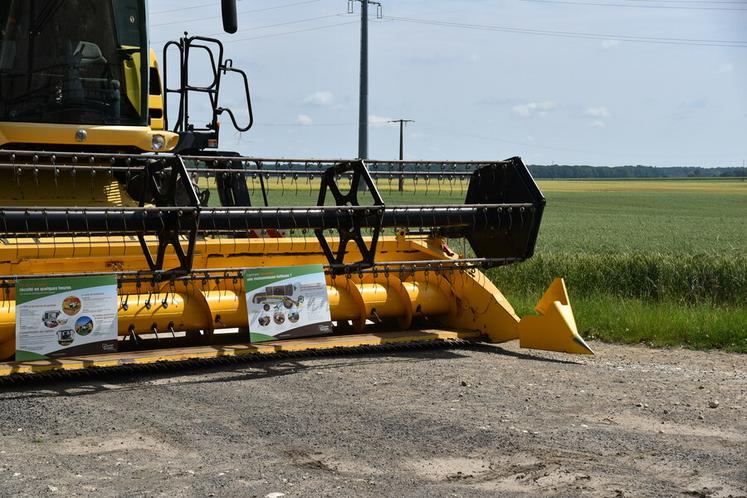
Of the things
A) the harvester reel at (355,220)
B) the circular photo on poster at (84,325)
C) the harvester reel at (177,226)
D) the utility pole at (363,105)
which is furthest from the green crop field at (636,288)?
the utility pole at (363,105)

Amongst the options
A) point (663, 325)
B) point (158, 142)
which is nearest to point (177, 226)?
point (158, 142)

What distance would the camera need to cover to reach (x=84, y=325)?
6914 millimetres

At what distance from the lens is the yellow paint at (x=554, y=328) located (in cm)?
792

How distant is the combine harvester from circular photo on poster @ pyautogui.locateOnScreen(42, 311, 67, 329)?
1cm

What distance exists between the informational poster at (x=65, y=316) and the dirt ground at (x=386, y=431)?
0.88 ft

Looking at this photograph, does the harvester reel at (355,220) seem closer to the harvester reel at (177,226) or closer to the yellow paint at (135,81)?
the harvester reel at (177,226)

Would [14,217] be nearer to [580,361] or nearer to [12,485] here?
[12,485]

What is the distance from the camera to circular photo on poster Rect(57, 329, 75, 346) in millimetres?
6828

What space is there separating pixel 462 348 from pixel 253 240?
195cm

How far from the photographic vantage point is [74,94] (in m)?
8.41

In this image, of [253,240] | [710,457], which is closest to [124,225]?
[253,240]

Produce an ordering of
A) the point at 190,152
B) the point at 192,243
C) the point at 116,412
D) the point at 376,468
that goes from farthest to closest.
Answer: the point at 190,152
the point at 192,243
the point at 116,412
the point at 376,468

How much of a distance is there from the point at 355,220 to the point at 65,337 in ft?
7.71

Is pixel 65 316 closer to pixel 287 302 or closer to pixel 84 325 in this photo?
pixel 84 325
